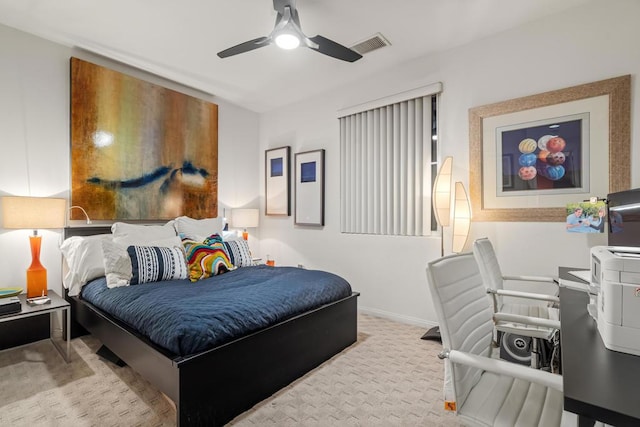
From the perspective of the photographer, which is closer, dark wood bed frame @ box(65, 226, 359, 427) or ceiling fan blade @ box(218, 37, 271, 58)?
dark wood bed frame @ box(65, 226, 359, 427)

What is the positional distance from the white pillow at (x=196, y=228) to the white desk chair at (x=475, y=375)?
273 cm

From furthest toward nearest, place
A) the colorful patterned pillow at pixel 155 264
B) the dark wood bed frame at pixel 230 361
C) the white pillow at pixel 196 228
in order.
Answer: the white pillow at pixel 196 228, the colorful patterned pillow at pixel 155 264, the dark wood bed frame at pixel 230 361

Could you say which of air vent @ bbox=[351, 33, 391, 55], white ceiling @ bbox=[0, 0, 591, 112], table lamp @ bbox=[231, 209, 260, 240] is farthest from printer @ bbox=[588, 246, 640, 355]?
table lamp @ bbox=[231, 209, 260, 240]

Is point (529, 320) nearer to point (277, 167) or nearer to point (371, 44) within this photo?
point (371, 44)

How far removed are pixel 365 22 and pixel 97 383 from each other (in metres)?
3.39

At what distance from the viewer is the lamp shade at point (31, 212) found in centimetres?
241

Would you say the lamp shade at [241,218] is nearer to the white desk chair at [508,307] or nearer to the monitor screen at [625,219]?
the white desk chair at [508,307]

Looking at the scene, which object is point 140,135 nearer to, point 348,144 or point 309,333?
point 348,144

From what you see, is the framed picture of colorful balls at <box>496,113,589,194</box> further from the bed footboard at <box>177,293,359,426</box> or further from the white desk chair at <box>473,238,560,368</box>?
the bed footboard at <box>177,293,359,426</box>

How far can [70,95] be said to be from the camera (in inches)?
118

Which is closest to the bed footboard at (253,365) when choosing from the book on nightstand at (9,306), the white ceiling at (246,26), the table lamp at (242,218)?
the book on nightstand at (9,306)

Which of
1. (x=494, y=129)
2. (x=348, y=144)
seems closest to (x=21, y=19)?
(x=348, y=144)

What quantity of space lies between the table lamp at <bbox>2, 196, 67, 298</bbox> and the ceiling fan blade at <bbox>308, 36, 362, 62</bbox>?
2.48m

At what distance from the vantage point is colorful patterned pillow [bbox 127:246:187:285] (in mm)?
2514
